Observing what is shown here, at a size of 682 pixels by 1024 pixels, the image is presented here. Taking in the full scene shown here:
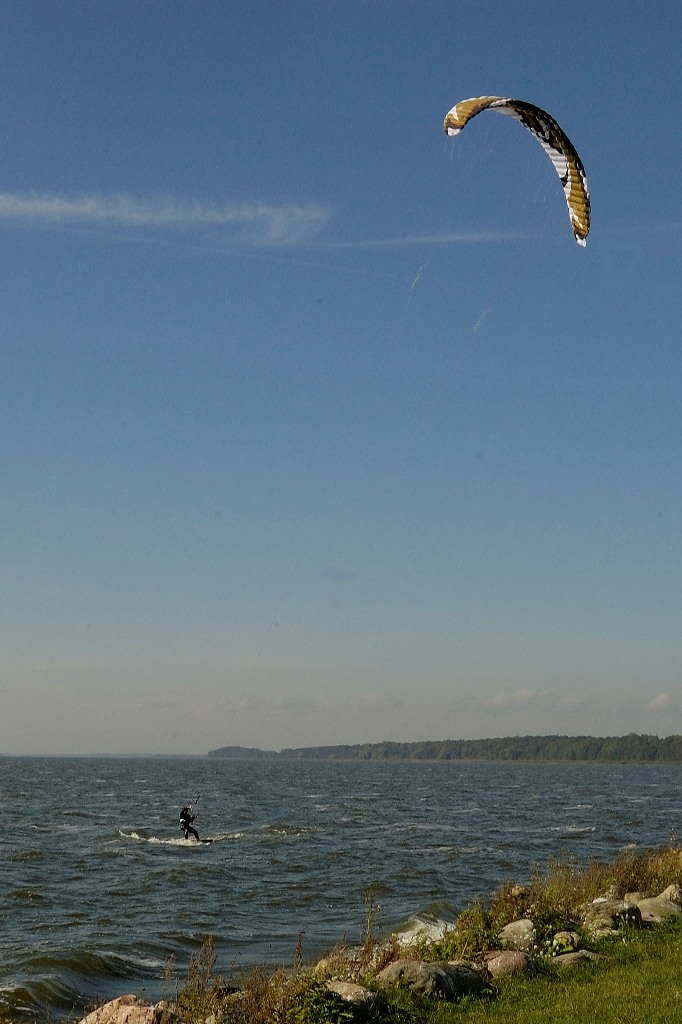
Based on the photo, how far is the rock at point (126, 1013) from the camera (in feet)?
34.7

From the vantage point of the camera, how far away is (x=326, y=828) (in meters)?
44.2

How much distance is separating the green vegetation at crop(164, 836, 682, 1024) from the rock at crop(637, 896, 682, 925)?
23.5 inches

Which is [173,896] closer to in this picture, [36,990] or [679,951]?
[36,990]

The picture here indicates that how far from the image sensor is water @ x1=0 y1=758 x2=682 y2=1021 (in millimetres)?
17891

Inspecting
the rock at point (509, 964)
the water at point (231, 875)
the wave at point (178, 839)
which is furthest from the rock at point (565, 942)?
the wave at point (178, 839)

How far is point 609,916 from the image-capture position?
1474cm

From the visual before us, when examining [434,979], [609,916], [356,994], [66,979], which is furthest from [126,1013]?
[609,916]

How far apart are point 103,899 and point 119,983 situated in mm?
8625

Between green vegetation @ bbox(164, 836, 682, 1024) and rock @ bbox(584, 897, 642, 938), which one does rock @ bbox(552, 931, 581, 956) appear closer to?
green vegetation @ bbox(164, 836, 682, 1024)

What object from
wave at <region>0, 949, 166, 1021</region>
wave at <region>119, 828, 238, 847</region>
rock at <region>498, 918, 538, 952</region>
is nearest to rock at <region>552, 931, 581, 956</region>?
rock at <region>498, 918, 538, 952</region>

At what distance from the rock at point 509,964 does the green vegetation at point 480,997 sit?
12 cm

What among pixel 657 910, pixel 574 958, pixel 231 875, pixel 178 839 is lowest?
pixel 231 875

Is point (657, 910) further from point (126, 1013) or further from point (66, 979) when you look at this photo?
point (66, 979)

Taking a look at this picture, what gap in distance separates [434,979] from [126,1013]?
362 cm
